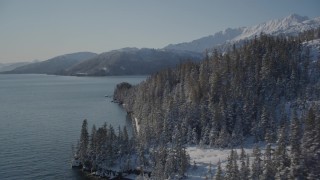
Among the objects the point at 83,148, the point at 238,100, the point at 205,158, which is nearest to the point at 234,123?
the point at 238,100

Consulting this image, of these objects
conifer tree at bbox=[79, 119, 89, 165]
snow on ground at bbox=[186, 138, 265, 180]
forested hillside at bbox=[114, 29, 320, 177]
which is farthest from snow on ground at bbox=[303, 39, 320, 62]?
conifer tree at bbox=[79, 119, 89, 165]

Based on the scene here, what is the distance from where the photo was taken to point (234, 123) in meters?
135

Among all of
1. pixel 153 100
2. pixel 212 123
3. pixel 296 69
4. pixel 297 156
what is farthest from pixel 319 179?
pixel 153 100

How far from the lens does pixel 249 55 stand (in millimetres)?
171375

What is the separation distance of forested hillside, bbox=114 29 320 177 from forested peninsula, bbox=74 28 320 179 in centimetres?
38

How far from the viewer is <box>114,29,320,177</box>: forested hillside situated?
413ft

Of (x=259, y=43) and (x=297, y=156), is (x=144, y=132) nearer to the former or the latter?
(x=297, y=156)

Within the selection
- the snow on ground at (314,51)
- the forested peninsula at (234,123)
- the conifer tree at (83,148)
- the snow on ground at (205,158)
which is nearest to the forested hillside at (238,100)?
the forested peninsula at (234,123)

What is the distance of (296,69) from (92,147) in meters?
98.6

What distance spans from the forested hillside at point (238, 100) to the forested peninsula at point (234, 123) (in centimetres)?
38

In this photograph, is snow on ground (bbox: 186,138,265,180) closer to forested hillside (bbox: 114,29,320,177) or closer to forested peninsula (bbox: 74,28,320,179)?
forested peninsula (bbox: 74,28,320,179)

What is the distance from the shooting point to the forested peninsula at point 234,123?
8931 centimetres

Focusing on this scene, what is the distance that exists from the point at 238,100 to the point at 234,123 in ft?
38.7

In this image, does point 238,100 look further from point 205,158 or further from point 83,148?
point 83,148
